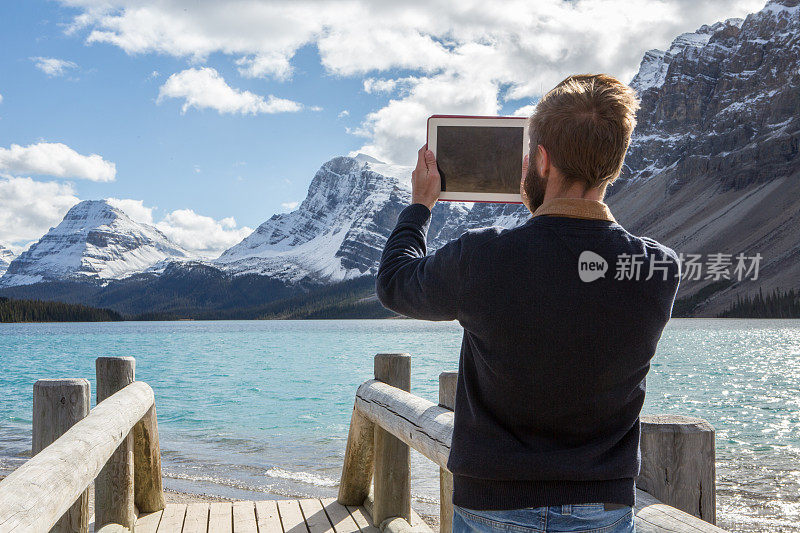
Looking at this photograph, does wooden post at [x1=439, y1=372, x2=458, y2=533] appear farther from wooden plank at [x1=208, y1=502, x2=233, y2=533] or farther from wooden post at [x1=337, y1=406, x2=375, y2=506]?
wooden plank at [x1=208, y1=502, x2=233, y2=533]

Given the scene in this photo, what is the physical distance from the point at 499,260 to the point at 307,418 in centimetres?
2005

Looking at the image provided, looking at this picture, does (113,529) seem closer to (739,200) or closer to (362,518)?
(362,518)

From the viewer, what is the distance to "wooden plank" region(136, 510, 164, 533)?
552 centimetres

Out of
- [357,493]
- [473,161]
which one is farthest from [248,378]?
[473,161]

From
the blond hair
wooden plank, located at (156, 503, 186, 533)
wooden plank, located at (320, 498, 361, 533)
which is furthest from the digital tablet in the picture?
wooden plank, located at (156, 503, 186, 533)

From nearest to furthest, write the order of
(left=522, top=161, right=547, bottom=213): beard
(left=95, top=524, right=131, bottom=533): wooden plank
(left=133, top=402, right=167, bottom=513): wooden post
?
(left=522, top=161, right=547, bottom=213): beard → (left=95, top=524, right=131, bottom=533): wooden plank → (left=133, top=402, right=167, bottom=513): wooden post

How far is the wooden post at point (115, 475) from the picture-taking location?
4.91m

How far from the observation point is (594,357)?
1734mm

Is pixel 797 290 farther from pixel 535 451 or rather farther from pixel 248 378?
pixel 535 451

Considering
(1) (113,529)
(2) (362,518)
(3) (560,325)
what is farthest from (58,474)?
(2) (362,518)

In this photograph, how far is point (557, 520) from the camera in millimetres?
1804
